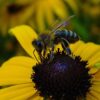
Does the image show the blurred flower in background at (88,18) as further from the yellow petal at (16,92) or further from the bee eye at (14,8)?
the yellow petal at (16,92)

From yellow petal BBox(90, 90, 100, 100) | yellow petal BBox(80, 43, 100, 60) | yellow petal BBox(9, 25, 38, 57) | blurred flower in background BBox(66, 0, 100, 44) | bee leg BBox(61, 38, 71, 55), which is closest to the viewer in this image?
yellow petal BBox(90, 90, 100, 100)

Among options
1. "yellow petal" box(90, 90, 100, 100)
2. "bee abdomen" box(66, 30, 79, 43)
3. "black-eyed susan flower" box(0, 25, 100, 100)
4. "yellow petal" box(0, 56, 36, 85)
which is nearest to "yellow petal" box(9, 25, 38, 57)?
"yellow petal" box(0, 56, 36, 85)

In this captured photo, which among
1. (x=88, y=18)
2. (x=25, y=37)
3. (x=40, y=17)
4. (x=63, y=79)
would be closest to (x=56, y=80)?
(x=63, y=79)

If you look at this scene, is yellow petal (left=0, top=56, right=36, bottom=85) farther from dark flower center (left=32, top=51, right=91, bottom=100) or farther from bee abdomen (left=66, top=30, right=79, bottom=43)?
bee abdomen (left=66, top=30, right=79, bottom=43)

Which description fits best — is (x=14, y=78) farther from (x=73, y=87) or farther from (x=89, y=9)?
(x=89, y=9)

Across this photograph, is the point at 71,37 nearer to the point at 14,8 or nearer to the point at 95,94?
the point at 95,94

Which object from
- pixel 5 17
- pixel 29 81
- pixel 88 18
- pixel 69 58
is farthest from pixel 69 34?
pixel 5 17

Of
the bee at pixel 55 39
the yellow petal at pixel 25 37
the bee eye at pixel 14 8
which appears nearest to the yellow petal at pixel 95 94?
the bee at pixel 55 39
